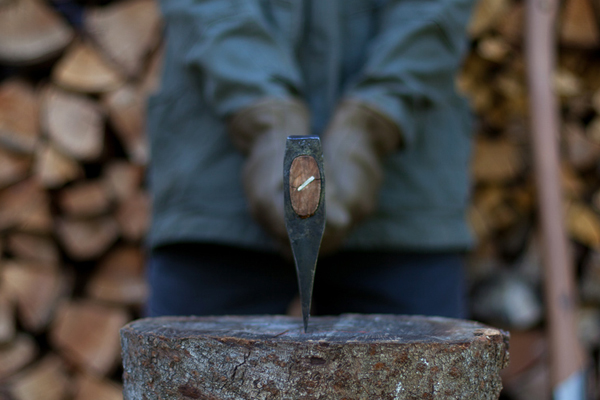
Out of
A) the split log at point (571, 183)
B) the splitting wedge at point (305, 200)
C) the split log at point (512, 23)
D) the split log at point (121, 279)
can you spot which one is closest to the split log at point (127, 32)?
the split log at point (121, 279)

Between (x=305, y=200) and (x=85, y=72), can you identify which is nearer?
(x=305, y=200)

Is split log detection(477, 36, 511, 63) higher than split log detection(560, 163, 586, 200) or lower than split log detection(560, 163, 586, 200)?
higher

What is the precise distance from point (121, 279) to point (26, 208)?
Answer: 1.16 ft

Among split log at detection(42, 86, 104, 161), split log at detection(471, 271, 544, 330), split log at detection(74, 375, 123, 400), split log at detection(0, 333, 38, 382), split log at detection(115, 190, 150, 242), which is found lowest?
split log at detection(74, 375, 123, 400)

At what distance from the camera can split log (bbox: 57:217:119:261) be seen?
1.73 metres

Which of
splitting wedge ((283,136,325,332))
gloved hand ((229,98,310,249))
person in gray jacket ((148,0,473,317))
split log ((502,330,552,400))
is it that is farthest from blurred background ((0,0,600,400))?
splitting wedge ((283,136,325,332))

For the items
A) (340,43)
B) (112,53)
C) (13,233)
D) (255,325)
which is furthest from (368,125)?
(13,233)

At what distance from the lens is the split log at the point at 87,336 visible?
1.71 m

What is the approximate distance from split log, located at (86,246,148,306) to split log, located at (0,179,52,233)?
215mm

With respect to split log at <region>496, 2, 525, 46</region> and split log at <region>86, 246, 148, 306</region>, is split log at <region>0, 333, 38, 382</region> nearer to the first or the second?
split log at <region>86, 246, 148, 306</region>

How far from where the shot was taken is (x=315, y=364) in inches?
23.7

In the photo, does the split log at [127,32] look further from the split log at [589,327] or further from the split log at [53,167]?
the split log at [589,327]

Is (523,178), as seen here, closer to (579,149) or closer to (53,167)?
(579,149)


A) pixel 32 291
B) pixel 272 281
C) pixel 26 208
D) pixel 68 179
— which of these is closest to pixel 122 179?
pixel 68 179
